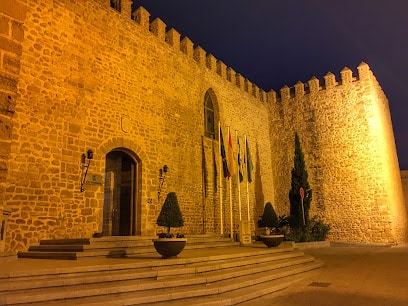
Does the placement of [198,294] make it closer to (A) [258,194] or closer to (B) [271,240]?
(B) [271,240]

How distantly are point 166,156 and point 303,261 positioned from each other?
5.70m

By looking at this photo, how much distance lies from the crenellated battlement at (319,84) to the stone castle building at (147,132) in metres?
0.07

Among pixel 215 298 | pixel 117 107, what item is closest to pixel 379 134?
pixel 117 107

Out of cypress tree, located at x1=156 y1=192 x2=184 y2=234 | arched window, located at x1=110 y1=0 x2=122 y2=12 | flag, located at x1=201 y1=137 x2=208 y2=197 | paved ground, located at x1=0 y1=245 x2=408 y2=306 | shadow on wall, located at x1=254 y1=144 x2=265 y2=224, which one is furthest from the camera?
shadow on wall, located at x1=254 y1=144 x2=265 y2=224

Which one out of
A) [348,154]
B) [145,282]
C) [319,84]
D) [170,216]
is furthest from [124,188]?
[319,84]

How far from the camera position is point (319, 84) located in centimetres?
1884

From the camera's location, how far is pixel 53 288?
4309mm

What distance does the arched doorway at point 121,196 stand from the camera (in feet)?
34.6

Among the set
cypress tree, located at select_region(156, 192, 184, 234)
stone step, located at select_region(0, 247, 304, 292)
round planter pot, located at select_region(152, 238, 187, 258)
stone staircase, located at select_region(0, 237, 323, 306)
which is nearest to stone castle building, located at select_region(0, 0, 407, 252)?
stone step, located at select_region(0, 247, 304, 292)

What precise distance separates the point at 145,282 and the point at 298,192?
496 inches

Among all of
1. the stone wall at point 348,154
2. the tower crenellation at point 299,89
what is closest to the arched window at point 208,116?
the stone wall at point 348,154

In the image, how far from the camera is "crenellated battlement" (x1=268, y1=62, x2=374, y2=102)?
17.4 metres

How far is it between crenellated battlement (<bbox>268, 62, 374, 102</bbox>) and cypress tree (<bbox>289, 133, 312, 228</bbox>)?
3458mm

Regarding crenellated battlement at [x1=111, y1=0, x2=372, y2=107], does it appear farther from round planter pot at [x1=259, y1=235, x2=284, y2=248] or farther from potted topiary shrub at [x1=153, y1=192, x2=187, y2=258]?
round planter pot at [x1=259, y1=235, x2=284, y2=248]
